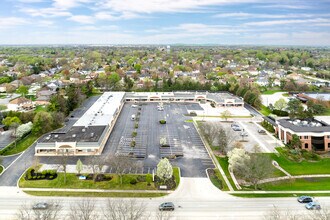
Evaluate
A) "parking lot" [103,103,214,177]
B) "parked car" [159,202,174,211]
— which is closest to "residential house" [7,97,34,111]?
"parking lot" [103,103,214,177]

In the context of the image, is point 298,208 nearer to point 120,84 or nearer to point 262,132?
point 262,132

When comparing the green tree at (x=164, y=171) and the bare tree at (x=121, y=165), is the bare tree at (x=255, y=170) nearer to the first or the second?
the green tree at (x=164, y=171)

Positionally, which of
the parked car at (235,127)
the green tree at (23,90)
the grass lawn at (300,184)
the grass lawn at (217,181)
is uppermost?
the green tree at (23,90)

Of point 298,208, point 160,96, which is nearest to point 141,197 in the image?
point 298,208

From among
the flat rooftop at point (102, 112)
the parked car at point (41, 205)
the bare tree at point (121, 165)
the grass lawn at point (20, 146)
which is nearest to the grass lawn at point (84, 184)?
the bare tree at point (121, 165)

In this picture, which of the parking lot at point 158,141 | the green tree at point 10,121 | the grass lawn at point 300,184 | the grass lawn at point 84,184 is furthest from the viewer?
the green tree at point 10,121

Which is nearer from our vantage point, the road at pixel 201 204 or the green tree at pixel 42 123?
the road at pixel 201 204
